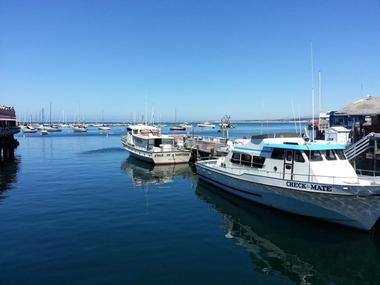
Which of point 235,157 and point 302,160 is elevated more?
point 302,160

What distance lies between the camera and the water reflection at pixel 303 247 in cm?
1250

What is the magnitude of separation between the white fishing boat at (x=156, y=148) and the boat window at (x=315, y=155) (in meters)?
23.3

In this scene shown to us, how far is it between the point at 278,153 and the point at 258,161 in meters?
1.94

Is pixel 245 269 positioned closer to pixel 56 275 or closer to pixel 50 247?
pixel 56 275

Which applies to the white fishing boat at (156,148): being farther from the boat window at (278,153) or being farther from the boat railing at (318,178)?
the boat window at (278,153)

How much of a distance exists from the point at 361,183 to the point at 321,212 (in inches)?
90.2

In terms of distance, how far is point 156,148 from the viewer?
41.7m

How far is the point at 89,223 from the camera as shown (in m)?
17.7

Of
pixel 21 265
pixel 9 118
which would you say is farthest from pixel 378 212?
pixel 9 118

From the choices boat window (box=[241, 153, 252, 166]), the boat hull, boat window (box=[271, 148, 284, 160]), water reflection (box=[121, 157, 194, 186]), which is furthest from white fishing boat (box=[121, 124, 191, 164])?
boat window (box=[271, 148, 284, 160])

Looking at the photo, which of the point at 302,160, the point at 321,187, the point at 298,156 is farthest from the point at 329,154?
the point at 321,187

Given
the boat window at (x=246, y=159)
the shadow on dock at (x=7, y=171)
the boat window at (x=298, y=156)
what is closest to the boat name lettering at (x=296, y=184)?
the boat window at (x=298, y=156)

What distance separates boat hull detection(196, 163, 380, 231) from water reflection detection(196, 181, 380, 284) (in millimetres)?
442

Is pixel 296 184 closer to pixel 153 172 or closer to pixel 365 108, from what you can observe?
pixel 365 108
